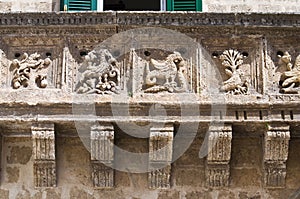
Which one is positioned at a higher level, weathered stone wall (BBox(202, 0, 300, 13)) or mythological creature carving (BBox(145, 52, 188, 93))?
weathered stone wall (BBox(202, 0, 300, 13))

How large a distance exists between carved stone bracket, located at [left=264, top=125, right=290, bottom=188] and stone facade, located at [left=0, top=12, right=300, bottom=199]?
11mm

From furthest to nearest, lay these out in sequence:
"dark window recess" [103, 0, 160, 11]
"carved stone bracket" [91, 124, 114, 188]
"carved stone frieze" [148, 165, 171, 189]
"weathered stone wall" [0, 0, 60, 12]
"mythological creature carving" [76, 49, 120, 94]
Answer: "dark window recess" [103, 0, 160, 11], "weathered stone wall" [0, 0, 60, 12], "carved stone frieze" [148, 165, 171, 189], "mythological creature carving" [76, 49, 120, 94], "carved stone bracket" [91, 124, 114, 188]

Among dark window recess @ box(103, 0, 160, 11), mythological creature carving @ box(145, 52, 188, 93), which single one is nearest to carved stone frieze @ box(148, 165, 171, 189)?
mythological creature carving @ box(145, 52, 188, 93)

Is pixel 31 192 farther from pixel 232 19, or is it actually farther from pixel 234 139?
pixel 232 19

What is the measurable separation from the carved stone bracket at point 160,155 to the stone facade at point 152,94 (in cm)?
1

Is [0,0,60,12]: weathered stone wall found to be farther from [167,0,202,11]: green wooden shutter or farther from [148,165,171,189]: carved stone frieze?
[148,165,171,189]: carved stone frieze

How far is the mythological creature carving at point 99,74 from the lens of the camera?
8.56 m

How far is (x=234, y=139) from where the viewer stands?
8.77 m

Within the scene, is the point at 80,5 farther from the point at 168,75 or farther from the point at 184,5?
the point at 168,75

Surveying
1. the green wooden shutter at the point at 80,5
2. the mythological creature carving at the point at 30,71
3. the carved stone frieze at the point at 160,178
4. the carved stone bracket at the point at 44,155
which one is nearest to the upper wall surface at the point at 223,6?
the green wooden shutter at the point at 80,5

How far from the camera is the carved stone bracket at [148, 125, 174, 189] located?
8438 millimetres

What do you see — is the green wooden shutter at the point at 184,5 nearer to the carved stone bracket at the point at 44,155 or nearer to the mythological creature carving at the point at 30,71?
the mythological creature carving at the point at 30,71

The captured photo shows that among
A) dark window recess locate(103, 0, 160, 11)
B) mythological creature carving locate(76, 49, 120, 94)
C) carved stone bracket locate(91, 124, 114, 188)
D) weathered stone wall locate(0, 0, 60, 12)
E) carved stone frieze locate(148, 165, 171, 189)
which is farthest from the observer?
dark window recess locate(103, 0, 160, 11)

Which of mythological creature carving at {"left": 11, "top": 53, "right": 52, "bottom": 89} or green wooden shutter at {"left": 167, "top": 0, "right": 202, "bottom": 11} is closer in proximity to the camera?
mythological creature carving at {"left": 11, "top": 53, "right": 52, "bottom": 89}
